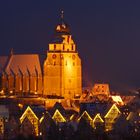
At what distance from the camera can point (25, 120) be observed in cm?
7244

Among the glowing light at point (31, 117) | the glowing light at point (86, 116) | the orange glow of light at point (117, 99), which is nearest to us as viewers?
the glowing light at point (31, 117)

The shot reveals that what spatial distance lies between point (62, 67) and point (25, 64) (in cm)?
233

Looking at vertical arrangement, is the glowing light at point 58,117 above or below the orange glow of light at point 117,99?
below

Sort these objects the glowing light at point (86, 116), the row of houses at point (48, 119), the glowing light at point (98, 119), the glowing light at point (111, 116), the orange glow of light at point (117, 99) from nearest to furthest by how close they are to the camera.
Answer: the row of houses at point (48, 119), the glowing light at point (111, 116), the glowing light at point (98, 119), the glowing light at point (86, 116), the orange glow of light at point (117, 99)

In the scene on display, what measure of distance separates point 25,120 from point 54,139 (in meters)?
8.57

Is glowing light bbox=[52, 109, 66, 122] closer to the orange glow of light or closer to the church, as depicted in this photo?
the orange glow of light

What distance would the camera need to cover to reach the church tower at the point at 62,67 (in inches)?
3750

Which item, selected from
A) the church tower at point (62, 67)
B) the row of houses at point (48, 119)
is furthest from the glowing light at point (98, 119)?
the church tower at point (62, 67)

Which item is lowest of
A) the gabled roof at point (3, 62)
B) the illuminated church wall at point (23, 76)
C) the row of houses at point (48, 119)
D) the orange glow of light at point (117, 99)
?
the row of houses at point (48, 119)

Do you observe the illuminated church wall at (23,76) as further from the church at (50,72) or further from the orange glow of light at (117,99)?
the orange glow of light at (117,99)

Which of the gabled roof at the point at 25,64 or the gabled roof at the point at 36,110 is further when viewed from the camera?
the gabled roof at the point at 25,64

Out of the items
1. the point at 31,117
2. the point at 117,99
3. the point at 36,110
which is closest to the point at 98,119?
the point at 31,117

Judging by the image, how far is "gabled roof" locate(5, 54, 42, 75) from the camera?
96.4 metres

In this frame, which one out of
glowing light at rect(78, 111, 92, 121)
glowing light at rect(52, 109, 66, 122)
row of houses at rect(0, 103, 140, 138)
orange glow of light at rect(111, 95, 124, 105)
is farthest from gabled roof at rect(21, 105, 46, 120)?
orange glow of light at rect(111, 95, 124, 105)
